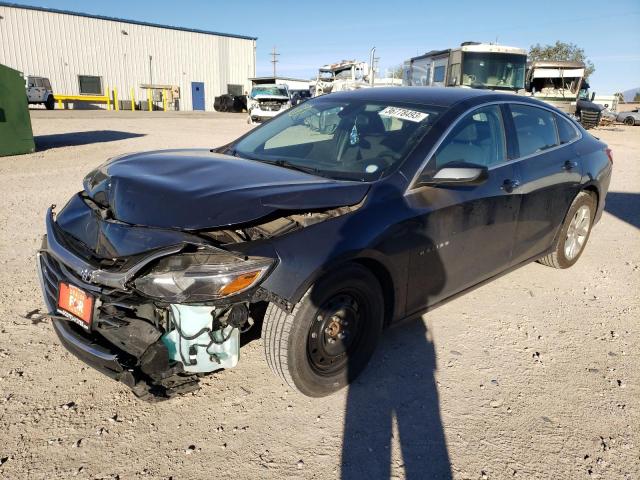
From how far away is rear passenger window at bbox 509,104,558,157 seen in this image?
3.70m

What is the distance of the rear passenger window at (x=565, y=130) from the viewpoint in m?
4.22

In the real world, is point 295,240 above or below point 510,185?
below

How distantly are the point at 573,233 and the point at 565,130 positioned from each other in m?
0.99

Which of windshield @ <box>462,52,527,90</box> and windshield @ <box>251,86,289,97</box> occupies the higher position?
windshield @ <box>462,52,527,90</box>

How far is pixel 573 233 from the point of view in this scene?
462 centimetres

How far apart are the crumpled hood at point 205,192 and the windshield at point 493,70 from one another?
48.4 ft

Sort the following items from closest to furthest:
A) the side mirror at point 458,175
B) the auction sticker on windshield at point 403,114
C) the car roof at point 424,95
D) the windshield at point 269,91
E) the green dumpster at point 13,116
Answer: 1. the side mirror at point 458,175
2. the auction sticker on windshield at point 403,114
3. the car roof at point 424,95
4. the green dumpster at point 13,116
5. the windshield at point 269,91

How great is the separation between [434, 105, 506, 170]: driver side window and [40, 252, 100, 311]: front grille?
81.0 inches

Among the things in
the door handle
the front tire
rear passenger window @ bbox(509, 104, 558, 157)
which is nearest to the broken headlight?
the front tire

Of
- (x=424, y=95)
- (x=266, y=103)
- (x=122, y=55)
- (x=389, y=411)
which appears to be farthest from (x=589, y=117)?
(x=122, y=55)

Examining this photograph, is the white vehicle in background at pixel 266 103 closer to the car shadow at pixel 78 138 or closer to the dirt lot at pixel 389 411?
the car shadow at pixel 78 138

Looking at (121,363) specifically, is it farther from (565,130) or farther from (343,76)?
(343,76)

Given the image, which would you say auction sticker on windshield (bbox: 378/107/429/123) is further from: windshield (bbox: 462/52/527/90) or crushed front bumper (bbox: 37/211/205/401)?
windshield (bbox: 462/52/527/90)

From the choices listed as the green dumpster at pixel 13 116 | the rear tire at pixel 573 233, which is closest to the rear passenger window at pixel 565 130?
the rear tire at pixel 573 233
